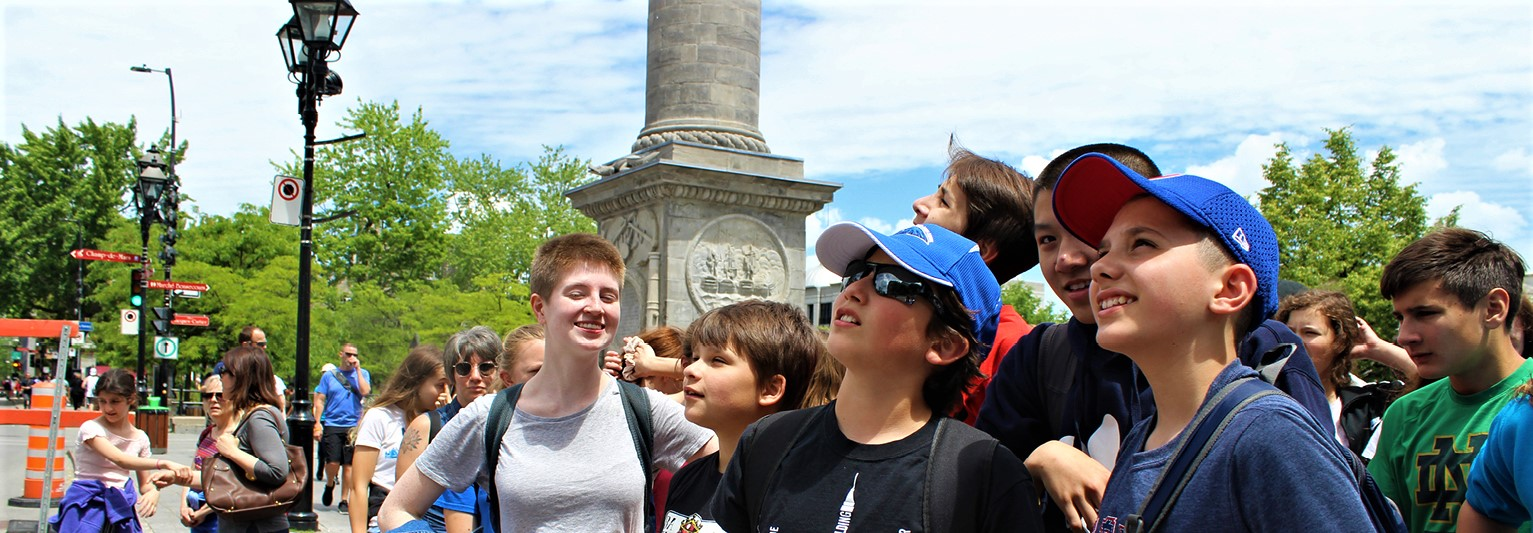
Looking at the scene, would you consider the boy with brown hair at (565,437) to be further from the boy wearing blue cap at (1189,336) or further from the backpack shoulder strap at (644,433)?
the boy wearing blue cap at (1189,336)

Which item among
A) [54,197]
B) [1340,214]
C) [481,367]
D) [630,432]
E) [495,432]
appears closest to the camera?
[495,432]

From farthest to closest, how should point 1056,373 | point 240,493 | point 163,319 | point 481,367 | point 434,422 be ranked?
point 163,319 < point 240,493 < point 481,367 < point 434,422 < point 1056,373

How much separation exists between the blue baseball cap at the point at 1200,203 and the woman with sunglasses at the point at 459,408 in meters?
3.81

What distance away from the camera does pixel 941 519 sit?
2.43 meters

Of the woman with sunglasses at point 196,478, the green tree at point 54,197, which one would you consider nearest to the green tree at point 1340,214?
the woman with sunglasses at point 196,478

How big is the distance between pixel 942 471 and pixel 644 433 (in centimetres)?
170

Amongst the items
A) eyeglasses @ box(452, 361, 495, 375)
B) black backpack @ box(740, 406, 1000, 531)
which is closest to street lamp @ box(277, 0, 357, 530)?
eyeglasses @ box(452, 361, 495, 375)

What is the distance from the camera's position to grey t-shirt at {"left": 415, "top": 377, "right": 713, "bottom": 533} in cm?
375

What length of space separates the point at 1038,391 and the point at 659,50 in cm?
1090

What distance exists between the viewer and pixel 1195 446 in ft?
6.28

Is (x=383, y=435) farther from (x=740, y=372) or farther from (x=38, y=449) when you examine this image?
(x=38, y=449)

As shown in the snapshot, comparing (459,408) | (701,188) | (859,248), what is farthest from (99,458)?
(859,248)

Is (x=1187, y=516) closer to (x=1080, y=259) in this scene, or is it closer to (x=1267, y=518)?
(x=1267, y=518)

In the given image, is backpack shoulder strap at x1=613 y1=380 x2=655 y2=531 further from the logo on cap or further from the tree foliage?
the tree foliage
